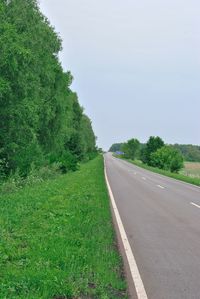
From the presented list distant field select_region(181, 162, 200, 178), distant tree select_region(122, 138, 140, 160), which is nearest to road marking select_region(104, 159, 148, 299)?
distant field select_region(181, 162, 200, 178)

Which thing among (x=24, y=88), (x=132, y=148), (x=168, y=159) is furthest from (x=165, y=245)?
(x=132, y=148)

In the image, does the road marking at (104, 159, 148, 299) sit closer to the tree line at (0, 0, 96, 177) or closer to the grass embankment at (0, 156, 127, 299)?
the grass embankment at (0, 156, 127, 299)

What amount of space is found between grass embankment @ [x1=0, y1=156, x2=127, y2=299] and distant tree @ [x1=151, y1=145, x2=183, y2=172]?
209 feet

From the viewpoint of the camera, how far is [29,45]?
953 inches

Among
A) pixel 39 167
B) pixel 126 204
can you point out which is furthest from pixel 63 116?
pixel 126 204

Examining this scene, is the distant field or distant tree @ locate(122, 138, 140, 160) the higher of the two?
distant tree @ locate(122, 138, 140, 160)

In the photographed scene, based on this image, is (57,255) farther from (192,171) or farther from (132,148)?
(132,148)

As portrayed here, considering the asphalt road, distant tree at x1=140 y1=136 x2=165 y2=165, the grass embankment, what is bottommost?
the grass embankment

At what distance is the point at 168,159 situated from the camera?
76688 mm

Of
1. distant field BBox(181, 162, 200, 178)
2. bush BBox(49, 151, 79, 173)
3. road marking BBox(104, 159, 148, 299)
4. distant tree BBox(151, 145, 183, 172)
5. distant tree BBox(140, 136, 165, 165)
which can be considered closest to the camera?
road marking BBox(104, 159, 148, 299)

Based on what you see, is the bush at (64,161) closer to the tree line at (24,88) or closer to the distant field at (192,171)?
the tree line at (24,88)

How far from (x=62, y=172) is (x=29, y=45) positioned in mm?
15030

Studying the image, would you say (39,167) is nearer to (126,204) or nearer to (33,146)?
(33,146)

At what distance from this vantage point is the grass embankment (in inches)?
206
